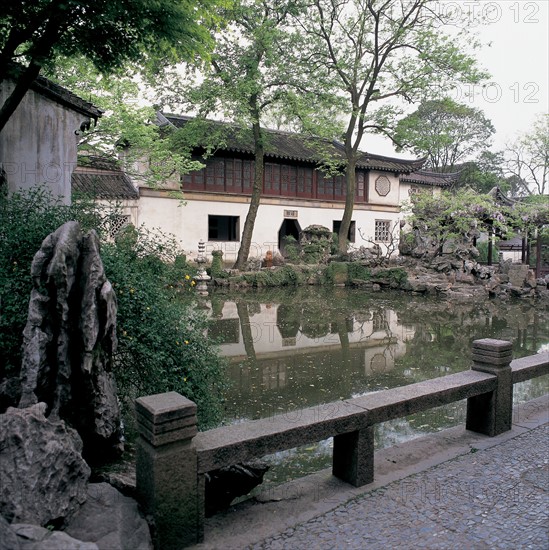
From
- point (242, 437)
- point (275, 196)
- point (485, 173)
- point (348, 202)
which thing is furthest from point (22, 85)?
point (485, 173)

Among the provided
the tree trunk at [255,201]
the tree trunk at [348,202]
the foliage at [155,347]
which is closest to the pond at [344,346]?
the foliage at [155,347]

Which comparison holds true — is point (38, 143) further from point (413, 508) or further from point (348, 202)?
point (348, 202)

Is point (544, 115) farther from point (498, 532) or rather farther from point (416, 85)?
point (498, 532)

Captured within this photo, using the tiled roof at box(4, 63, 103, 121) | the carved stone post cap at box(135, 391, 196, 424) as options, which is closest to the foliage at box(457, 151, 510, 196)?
the tiled roof at box(4, 63, 103, 121)

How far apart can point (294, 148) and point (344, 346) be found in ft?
58.2

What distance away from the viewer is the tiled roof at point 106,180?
17.7 meters

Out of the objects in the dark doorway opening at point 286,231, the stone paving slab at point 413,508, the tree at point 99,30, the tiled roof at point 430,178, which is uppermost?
the tiled roof at point 430,178

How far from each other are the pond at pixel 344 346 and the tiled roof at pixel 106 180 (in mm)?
6182

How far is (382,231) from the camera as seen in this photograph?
94.2 ft

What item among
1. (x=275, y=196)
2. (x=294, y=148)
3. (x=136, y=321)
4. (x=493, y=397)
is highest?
(x=294, y=148)

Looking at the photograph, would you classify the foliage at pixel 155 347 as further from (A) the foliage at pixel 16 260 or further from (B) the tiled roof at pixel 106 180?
(B) the tiled roof at pixel 106 180

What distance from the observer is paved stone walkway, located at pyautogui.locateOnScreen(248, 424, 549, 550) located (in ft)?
9.34

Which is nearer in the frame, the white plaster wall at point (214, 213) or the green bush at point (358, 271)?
the green bush at point (358, 271)

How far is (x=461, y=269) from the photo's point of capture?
19.6 metres
